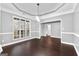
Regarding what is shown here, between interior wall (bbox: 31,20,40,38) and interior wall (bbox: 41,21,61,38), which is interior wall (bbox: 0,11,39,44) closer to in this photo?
interior wall (bbox: 31,20,40,38)

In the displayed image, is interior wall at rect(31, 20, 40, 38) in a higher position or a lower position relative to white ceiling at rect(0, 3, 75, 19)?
lower

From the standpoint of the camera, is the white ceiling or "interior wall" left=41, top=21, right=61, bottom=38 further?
"interior wall" left=41, top=21, right=61, bottom=38

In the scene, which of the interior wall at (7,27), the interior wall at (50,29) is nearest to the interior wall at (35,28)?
the interior wall at (7,27)

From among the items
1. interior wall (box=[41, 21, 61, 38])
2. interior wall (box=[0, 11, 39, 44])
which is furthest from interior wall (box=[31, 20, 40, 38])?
interior wall (box=[41, 21, 61, 38])

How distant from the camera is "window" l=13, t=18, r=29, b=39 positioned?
1.36 m

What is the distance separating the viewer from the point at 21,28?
1379mm

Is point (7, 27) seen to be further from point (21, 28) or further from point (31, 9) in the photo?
point (31, 9)

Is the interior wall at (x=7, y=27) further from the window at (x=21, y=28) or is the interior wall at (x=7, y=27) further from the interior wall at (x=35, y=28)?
the window at (x=21, y=28)

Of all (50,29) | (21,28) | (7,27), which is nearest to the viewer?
(21,28)

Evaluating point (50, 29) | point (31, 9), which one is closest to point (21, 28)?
point (31, 9)

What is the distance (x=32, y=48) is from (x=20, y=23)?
0.72 m

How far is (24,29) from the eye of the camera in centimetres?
141

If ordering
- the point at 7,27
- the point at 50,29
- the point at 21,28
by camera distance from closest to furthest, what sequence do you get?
the point at 21,28 → the point at 50,29 → the point at 7,27

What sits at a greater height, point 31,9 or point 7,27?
point 31,9
